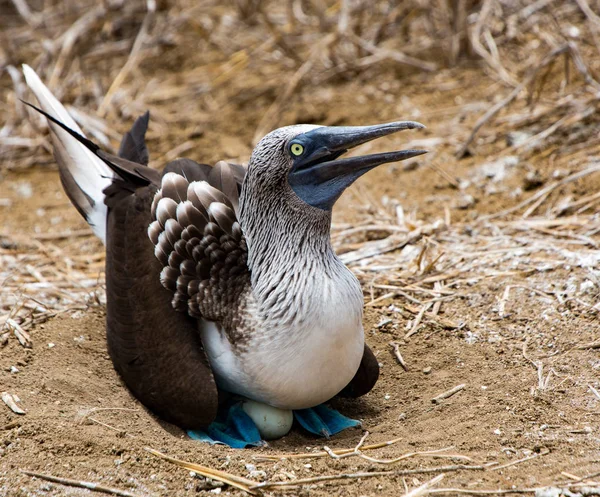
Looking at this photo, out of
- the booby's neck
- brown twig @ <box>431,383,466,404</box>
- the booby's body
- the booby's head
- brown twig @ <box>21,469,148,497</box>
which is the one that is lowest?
brown twig @ <box>431,383,466,404</box>

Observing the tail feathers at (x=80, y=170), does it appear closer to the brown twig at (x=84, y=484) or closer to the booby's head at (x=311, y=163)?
the booby's head at (x=311, y=163)

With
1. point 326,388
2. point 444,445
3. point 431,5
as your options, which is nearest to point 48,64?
point 431,5

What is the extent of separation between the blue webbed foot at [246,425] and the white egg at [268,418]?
0.03 m

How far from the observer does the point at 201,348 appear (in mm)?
3949

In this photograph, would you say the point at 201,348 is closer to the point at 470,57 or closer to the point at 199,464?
the point at 199,464

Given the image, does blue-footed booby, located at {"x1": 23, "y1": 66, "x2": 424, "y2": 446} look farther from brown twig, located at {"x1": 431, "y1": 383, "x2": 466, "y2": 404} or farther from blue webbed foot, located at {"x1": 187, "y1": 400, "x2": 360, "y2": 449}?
brown twig, located at {"x1": 431, "y1": 383, "x2": 466, "y2": 404}

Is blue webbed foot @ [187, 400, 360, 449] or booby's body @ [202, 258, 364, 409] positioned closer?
booby's body @ [202, 258, 364, 409]

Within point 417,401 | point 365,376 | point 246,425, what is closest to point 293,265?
point 365,376

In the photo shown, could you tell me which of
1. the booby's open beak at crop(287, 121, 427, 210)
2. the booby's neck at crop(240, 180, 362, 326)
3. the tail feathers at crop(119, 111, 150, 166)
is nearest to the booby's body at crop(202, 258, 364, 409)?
the booby's neck at crop(240, 180, 362, 326)

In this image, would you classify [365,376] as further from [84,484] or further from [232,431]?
[84,484]

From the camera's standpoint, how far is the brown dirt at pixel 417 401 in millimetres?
3275

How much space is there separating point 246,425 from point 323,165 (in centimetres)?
132

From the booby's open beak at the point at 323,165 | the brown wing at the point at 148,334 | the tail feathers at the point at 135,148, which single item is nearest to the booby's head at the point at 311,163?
the booby's open beak at the point at 323,165

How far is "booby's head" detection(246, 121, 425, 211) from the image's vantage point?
11.9 feet
